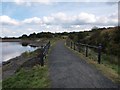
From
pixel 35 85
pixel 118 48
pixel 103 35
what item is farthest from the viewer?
pixel 103 35

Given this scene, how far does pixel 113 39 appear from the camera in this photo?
31.7m

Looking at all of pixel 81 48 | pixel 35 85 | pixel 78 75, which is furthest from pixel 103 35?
pixel 35 85

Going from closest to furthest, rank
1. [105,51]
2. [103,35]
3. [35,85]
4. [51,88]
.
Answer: [51,88] < [35,85] < [105,51] < [103,35]

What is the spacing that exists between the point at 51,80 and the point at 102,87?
2.57m

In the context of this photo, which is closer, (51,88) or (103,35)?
(51,88)

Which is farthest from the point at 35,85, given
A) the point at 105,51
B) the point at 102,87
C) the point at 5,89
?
the point at 105,51

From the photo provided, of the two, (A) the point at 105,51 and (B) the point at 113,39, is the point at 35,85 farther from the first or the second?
(B) the point at 113,39

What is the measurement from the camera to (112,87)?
1030cm

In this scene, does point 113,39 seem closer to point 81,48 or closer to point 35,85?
point 81,48

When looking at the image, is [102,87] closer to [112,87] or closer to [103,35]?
[112,87]

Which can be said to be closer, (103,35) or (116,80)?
(116,80)

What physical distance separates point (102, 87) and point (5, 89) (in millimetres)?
4740

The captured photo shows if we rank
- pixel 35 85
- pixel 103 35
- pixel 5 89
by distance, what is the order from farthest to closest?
pixel 103 35 < pixel 5 89 < pixel 35 85

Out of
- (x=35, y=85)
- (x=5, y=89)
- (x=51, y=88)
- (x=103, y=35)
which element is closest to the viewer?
(x=51, y=88)
